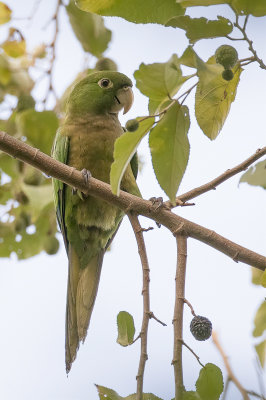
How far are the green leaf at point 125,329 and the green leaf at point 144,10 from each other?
88 centimetres

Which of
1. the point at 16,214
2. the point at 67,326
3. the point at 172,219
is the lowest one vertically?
the point at 67,326

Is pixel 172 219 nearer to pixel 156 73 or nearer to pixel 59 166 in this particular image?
pixel 59 166

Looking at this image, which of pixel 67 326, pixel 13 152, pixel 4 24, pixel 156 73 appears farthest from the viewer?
pixel 67 326

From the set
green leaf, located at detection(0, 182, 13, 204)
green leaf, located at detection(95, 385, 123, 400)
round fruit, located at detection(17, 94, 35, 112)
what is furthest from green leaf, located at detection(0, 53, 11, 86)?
green leaf, located at detection(95, 385, 123, 400)

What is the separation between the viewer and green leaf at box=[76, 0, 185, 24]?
4.49 ft

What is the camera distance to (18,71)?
2658mm

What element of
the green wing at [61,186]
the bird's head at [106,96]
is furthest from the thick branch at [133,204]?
the bird's head at [106,96]

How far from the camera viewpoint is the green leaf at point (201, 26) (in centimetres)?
131

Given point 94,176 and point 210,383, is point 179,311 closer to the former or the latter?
point 210,383

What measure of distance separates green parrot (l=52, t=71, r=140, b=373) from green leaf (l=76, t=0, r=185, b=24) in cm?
175

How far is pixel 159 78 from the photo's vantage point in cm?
130

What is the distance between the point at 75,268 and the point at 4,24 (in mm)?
1500

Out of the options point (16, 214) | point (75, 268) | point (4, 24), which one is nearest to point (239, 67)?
point (4, 24)

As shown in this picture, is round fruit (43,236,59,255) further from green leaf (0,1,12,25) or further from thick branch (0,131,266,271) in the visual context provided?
green leaf (0,1,12,25)
